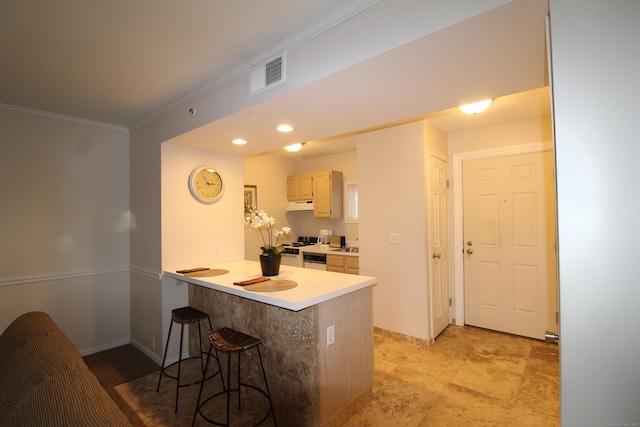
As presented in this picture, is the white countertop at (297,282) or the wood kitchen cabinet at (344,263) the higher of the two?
the white countertop at (297,282)

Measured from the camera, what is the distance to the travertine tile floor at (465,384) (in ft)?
6.88

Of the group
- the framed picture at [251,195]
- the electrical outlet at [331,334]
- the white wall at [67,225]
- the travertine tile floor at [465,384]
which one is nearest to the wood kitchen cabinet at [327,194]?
the framed picture at [251,195]

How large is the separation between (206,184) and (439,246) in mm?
2744

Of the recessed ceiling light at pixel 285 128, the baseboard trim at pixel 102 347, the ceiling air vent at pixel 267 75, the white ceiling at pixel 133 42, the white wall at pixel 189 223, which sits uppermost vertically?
the white ceiling at pixel 133 42

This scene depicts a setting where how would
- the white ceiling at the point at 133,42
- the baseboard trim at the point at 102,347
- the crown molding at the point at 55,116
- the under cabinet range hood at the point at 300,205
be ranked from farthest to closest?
the under cabinet range hood at the point at 300,205
the baseboard trim at the point at 102,347
the crown molding at the point at 55,116
the white ceiling at the point at 133,42

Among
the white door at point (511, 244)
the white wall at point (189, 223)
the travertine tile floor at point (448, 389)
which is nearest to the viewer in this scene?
the travertine tile floor at point (448, 389)

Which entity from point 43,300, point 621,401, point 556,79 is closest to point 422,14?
point 556,79

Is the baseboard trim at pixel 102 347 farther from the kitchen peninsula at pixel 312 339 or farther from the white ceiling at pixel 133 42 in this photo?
the white ceiling at pixel 133 42

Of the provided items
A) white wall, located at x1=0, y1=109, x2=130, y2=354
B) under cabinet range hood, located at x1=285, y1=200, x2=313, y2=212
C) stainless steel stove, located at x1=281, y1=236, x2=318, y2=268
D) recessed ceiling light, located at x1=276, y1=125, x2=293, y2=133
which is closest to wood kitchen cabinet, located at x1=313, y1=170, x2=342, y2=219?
under cabinet range hood, located at x1=285, y1=200, x2=313, y2=212

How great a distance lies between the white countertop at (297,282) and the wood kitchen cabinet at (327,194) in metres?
2.27

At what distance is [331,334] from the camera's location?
1951 mm

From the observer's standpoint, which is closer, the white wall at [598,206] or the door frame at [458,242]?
the white wall at [598,206]

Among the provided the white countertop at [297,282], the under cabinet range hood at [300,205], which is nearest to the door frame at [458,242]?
the white countertop at [297,282]

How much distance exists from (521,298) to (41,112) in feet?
17.8
